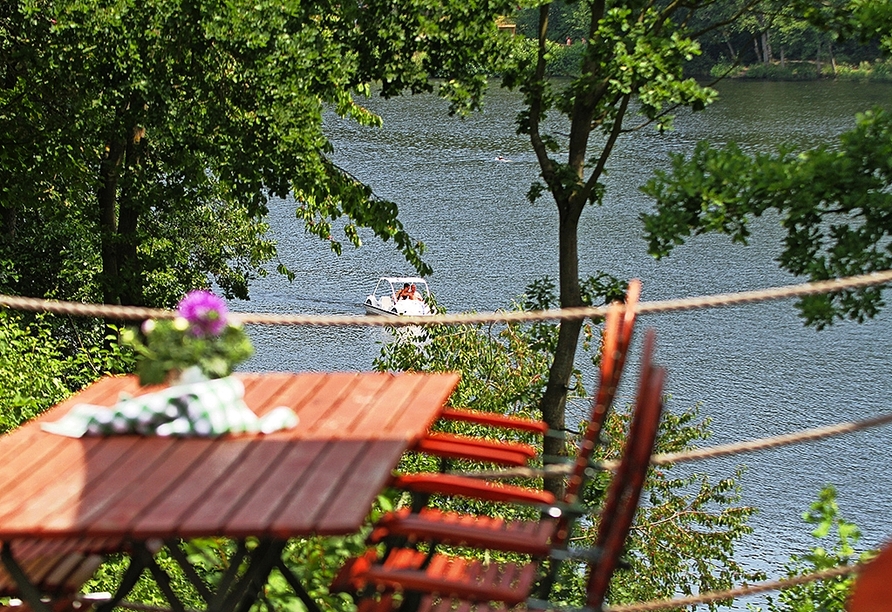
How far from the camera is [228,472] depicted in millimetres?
2541

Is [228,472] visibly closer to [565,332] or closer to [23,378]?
[23,378]

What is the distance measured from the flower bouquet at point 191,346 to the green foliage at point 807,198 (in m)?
7.85

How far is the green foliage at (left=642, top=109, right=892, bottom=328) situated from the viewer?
33.5ft

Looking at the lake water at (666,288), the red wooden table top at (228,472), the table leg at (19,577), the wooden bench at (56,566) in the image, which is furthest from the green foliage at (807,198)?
the table leg at (19,577)

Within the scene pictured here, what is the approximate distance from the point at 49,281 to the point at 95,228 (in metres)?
0.99

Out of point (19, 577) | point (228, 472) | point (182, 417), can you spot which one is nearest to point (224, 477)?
point (228, 472)

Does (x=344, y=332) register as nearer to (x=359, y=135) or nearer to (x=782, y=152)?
(x=359, y=135)

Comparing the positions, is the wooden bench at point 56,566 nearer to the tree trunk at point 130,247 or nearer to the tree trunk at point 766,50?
the tree trunk at point 130,247

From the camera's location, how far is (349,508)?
2.30 meters

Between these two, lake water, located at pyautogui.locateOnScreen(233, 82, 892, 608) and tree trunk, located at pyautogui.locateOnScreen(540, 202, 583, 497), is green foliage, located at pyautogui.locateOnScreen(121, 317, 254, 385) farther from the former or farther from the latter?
lake water, located at pyautogui.locateOnScreen(233, 82, 892, 608)

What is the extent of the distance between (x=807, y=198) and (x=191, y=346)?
27.8 ft

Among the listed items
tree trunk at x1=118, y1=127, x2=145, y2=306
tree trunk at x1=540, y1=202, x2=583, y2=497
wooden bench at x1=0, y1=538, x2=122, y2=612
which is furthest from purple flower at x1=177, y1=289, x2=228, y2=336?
tree trunk at x1=118, y1=127, x2=145, y2=306

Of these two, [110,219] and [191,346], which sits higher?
[191,346]

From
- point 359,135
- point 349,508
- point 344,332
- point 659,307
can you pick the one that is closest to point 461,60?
point 659,307
